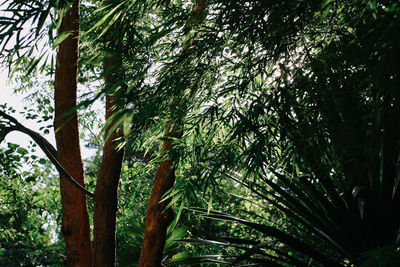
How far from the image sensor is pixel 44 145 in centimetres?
289

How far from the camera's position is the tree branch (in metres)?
2.68

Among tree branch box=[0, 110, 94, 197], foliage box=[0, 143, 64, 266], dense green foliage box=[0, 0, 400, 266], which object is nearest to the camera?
dense green foliage box=[0, 0, 400, 266]

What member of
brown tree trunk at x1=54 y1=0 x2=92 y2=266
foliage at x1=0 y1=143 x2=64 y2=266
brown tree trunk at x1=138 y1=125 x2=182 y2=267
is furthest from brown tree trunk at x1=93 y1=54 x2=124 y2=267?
foliage at x1=0 y1=143 x2=64 y2=266

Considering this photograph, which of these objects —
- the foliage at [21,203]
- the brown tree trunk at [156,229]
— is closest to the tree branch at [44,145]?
the brown tree trunk at [156,229]

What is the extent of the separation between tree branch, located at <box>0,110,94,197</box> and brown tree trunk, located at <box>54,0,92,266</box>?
9 cm

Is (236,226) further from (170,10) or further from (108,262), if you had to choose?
A: (170,10)

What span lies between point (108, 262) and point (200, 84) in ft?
4.96

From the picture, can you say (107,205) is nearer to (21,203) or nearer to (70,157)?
(70,157)

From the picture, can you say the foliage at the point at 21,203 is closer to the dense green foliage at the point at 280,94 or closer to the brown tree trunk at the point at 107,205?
the brown tree trunk at the point at 107,205

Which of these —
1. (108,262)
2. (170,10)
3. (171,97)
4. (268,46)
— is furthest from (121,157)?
(268,46)

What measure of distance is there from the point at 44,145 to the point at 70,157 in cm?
21

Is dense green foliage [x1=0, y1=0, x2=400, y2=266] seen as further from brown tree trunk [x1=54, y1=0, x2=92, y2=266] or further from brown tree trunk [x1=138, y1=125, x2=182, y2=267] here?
brown tree trunk [x1=54, y1=0, x2=92, y2=266]

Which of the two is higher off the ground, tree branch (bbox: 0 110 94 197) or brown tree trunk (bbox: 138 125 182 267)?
tree branch (bbox: 0 110 94 197)

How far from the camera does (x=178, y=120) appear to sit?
211cm
